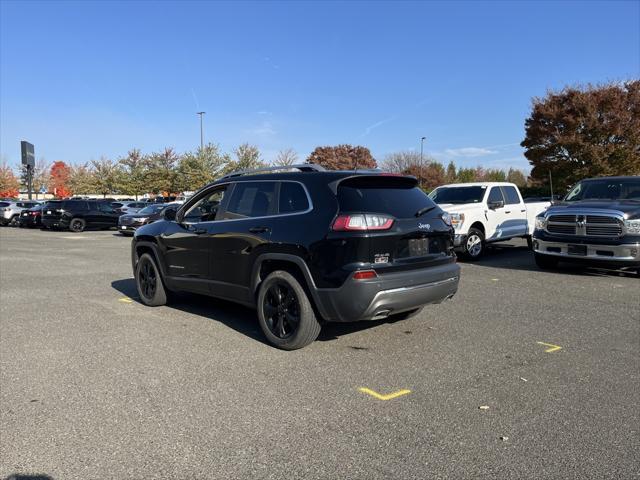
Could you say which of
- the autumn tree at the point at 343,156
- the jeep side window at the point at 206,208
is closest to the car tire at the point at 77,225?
the jeep side window at the point at 206,208

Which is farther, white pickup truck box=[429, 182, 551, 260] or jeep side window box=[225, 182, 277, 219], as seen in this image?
white pickup truck box=[429, 182, 551, 260]

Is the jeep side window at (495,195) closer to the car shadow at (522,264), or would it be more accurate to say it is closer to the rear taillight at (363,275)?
the car shadow at (522,264)

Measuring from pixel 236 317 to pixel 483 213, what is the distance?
305 inches

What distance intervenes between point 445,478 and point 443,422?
26.4 inches

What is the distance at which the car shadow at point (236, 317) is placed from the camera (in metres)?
5.62

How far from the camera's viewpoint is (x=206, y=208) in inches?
249

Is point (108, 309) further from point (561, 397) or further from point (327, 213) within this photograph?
point (561, 397)

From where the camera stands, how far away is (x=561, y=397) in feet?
12.5

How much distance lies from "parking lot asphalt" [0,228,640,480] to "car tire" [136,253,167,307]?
0.24 meters

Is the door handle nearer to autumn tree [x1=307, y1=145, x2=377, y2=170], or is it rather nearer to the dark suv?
the dark suv

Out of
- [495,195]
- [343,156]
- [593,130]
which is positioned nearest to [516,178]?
[343,156]

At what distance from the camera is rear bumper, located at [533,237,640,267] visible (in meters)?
8.56

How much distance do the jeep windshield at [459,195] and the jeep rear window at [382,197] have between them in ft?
24.9

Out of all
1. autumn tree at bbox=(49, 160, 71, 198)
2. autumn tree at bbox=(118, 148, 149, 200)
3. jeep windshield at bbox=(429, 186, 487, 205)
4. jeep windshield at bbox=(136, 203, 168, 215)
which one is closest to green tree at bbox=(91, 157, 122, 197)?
autumn tree at bbox=(118, 148, 149, 200)
